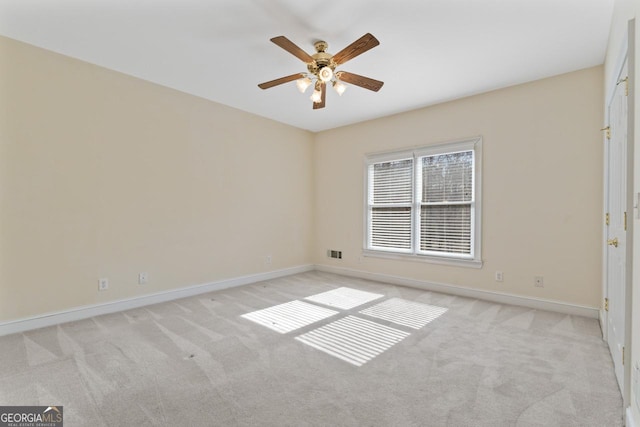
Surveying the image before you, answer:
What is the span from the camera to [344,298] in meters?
4.06

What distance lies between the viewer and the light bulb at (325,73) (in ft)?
9.17

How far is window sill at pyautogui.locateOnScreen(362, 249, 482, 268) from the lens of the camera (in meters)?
4.09

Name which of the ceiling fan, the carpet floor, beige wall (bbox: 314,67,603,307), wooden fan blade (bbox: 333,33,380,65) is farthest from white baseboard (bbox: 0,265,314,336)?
wooden fan blade (bbox: 333,33,380,65)

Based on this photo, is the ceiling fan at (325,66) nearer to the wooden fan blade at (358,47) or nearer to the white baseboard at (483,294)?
the wooden fan blade at (358,47)

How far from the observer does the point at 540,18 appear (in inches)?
97.3

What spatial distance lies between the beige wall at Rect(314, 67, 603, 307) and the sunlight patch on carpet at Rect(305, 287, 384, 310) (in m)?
0.94

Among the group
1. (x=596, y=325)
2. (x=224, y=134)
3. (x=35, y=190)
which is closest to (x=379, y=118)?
(x=224, y=134)

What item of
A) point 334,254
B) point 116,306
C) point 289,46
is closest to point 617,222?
point 289,46

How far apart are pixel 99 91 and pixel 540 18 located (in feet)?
14.4

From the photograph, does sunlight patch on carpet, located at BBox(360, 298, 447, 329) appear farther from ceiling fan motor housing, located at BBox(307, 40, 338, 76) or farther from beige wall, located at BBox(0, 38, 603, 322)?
ceiling fan motor housing, located at BBox(307, 40, 338, 76)

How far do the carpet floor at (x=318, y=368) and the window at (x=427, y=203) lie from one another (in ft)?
3.61

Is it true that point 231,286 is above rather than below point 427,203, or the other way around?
below

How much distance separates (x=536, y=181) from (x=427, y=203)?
1.39m

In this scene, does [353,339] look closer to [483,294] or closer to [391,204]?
[483,294]
